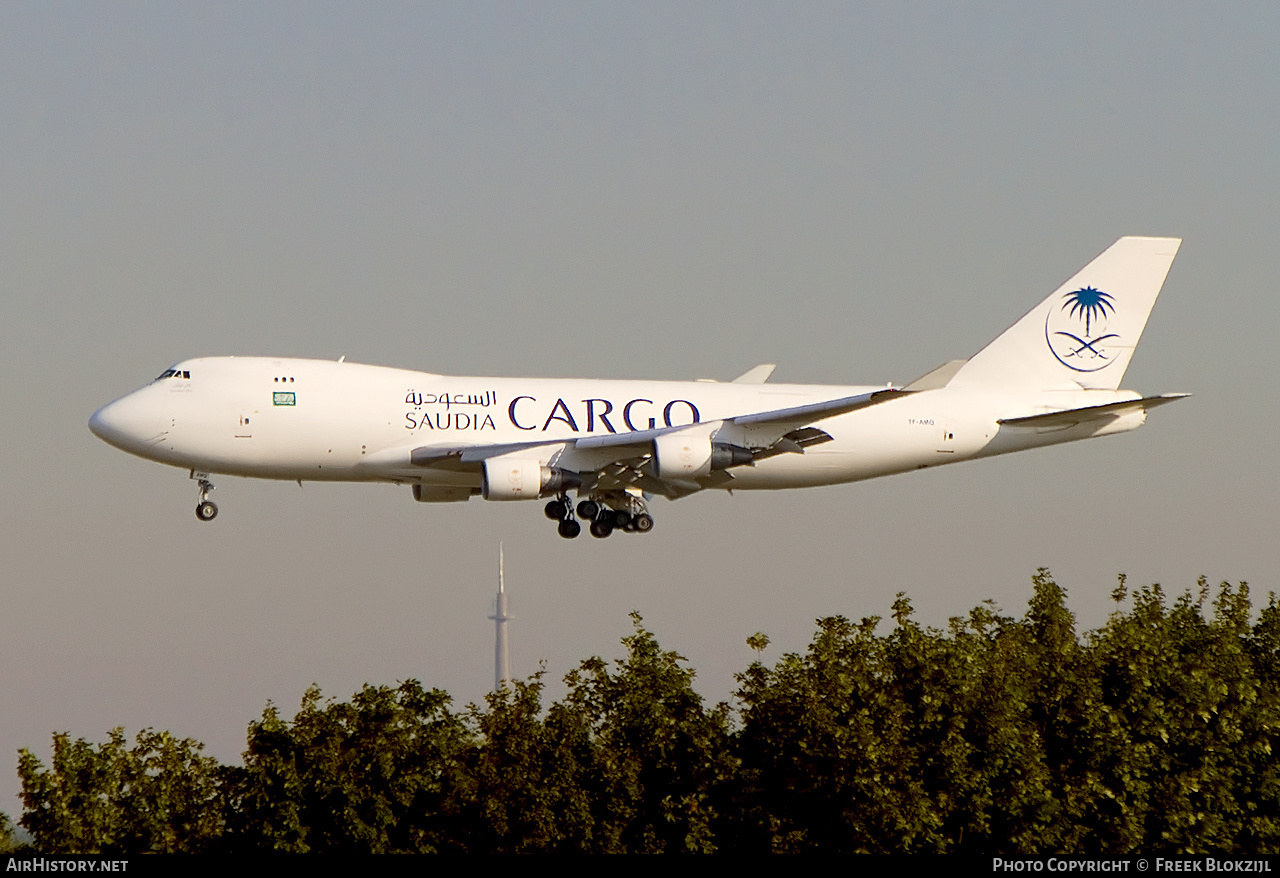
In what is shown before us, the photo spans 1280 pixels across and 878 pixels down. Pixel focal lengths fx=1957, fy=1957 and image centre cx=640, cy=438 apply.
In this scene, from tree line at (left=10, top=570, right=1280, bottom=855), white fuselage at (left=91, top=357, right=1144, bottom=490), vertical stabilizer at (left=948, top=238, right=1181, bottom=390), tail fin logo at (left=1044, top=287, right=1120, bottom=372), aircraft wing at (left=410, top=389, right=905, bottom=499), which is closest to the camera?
tree line at (left=10, top=570, right=1280, bottom=855)

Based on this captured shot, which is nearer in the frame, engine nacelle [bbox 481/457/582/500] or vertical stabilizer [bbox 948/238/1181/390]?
engine nacelle [bbox 481/457/582/500]

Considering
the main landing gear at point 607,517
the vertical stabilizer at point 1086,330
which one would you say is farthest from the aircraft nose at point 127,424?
the vertical stabilizer at point 1086,330

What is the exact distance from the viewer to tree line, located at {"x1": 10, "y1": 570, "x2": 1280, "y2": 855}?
4553 cm

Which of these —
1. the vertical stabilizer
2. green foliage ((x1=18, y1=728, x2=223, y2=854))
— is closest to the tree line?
green foliage ((x1=18, y1=728, x2=223, y2=854))

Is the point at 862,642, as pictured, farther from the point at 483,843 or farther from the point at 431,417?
the point at 431,417

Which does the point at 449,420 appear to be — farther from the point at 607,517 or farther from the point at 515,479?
the point at 607,517

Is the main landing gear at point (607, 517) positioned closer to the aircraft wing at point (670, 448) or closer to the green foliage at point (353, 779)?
the aircraft wing at point (670, 448)

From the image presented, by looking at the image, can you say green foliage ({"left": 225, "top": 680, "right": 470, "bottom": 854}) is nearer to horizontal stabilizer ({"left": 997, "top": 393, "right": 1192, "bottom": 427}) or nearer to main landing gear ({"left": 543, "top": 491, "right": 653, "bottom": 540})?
main landing gear ({"left": 543, "top": 491, "right": 653, "bottom": 540})

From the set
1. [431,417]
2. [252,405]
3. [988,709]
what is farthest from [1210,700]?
[252,405]

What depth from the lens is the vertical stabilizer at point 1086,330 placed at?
6369 cm

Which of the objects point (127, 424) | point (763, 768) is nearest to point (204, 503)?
point (127, 424)

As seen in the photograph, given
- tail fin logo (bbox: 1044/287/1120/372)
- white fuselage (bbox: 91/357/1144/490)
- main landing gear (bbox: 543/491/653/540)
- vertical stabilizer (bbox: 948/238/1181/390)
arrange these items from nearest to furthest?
white fuselage (bbox: 91/357/1144/490)
main landing gear (bbox: 543/491/653/540)
vertical stabilizer (bbox: 948/238/1181/390)
tail fin logo (bbox: 1044/287/1120/372)

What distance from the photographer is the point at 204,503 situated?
56250mm

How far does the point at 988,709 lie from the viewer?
155 feet
